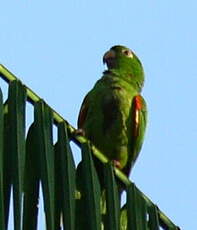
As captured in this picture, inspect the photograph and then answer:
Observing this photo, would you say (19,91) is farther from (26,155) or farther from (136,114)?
(136,114)

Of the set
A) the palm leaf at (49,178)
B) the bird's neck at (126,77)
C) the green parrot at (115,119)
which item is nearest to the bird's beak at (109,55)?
the bird's neck at (126,77)

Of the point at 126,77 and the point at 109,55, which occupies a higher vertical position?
the point at 109,55

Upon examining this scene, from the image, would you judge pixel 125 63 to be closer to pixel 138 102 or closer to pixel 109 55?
pixel 109 55

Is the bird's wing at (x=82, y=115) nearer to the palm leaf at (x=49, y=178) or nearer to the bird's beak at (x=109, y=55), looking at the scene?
the bird's beak at (x=109, y=55)

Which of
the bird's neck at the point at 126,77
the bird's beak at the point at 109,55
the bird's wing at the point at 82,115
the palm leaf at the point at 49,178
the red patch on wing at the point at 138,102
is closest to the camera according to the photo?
the palm leaf at the point at 49,178

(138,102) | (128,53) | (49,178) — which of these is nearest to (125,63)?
(128,53)

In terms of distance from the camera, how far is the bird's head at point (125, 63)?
225 inches

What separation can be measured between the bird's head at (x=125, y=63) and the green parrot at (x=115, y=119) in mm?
249

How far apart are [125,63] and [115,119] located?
963mm

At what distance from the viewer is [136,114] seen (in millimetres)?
5113

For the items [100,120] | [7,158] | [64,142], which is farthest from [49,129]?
[100,120]

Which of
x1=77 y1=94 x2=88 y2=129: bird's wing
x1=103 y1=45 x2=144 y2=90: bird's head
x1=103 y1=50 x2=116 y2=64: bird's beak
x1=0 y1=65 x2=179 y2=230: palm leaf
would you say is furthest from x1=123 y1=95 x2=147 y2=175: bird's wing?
x1=0 y1=65 x2=179 y2=230: palm leaf

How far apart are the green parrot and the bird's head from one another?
249 millimetres

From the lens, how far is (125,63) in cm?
584
